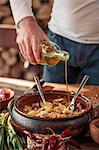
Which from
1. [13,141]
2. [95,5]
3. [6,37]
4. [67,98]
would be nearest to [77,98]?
[67,98]

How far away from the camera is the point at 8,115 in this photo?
1.41 m

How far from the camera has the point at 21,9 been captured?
1742 millimetres

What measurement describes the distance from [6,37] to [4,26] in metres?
0.09

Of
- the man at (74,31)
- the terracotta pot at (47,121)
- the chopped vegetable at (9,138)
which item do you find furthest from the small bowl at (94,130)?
the man at (74,31)

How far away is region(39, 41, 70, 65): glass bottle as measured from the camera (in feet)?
4.63

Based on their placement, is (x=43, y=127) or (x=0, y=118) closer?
(x=43, y=127)

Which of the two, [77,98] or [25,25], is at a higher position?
[25,25]

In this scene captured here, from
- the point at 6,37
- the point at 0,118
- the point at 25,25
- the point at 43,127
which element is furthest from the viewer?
the point at 6,37

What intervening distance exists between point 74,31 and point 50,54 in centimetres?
46

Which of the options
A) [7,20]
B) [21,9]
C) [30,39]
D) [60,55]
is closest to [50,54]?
[60,55]

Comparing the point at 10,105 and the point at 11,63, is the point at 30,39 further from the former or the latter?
the point at 11,63

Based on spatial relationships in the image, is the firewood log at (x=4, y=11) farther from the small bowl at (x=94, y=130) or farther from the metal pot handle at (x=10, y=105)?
the small bowl at (x=94, y=130)

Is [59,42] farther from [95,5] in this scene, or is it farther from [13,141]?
[13,141]

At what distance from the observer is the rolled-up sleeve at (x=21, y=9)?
1.72m
